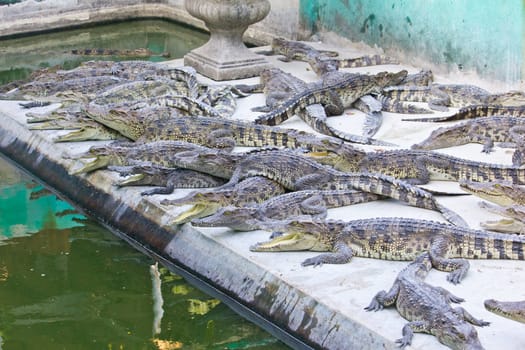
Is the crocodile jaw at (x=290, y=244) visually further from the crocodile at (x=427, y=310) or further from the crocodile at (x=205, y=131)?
the crocodile at (x=205, y=131)

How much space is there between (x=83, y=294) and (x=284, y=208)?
1.42 meters

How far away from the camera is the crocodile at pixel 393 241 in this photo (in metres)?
6.12

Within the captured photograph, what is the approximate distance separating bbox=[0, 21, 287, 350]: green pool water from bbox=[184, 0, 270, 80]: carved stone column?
2.66m

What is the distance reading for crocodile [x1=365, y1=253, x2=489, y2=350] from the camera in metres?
5.10

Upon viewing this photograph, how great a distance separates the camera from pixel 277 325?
6.03 m

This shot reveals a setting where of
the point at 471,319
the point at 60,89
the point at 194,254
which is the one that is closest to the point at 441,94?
the point at 60,89

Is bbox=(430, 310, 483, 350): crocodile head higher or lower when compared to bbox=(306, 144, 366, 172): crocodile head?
higher

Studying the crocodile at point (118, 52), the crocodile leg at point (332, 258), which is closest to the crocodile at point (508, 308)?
the crocodile leg at point (332, 258)

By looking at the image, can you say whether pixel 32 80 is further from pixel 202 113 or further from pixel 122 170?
pixel 122 170

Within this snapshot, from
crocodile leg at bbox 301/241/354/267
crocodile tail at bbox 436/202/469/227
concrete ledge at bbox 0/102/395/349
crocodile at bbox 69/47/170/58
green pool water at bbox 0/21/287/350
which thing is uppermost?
crocodile tail at bbox 436/202/469/227

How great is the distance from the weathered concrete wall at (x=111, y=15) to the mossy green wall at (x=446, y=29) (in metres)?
→ 0.92

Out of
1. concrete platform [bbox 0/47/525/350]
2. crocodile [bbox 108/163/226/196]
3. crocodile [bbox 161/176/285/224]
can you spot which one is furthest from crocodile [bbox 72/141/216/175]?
crocodile [bbox 161/176/285/224]

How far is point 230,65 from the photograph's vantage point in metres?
10.8

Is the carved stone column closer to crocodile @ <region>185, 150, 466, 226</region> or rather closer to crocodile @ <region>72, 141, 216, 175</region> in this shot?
crocodile @ <region>72, 141, 216, 175</region>
